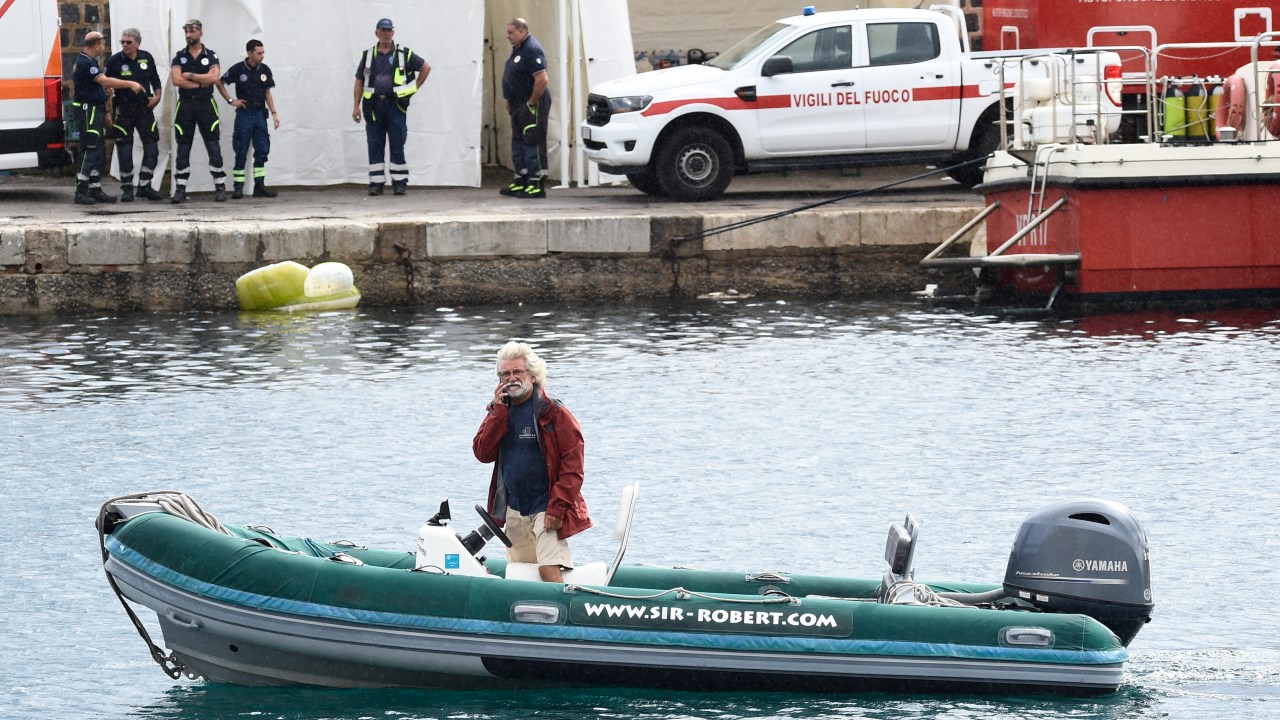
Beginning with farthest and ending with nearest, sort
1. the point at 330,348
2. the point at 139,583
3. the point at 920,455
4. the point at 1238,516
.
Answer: the point at 330,348, the point at 920,455, the point at 1238,516, the point at 139,583

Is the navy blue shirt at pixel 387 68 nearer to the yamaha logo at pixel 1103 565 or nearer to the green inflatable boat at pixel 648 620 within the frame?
the green inflatable boat at pixel 648 620

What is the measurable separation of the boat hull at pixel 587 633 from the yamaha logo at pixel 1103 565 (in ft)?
0.72

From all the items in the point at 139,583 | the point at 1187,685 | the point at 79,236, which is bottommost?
the point at 1187,685

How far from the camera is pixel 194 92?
18422mm

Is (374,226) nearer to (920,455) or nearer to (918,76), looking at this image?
(918,76)

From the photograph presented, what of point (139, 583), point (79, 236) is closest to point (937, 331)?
point (79, 236)

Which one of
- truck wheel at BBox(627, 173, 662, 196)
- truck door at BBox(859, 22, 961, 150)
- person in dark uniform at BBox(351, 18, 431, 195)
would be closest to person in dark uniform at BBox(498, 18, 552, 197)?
person in dark uniform at BBox(351, 18, 431, 195)

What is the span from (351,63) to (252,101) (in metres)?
1.37

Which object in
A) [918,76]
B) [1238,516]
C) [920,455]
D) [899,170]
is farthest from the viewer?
[899,170]

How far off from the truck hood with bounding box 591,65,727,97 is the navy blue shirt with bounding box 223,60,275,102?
3.15 meters

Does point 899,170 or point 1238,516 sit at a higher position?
point 899,170

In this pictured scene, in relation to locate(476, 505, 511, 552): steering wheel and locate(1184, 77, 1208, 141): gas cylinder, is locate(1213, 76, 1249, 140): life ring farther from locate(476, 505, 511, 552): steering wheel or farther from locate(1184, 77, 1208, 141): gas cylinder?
locate(476, 505, 511, 552): steering wheel

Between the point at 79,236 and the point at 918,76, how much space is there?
25.5 feet

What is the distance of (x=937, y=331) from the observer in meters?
16.1
